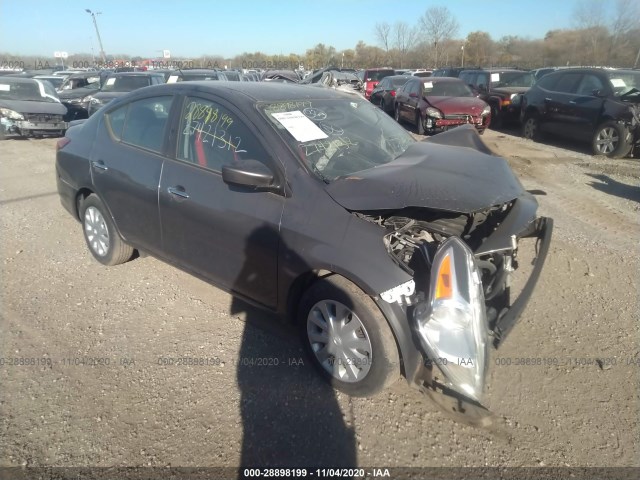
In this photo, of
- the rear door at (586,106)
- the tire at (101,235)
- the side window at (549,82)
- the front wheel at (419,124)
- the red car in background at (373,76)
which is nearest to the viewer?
the tire at (101,235)

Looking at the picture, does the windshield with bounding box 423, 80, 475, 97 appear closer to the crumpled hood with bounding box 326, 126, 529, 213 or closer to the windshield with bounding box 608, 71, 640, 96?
the windshield with bounding box 608, 71, 640, 96

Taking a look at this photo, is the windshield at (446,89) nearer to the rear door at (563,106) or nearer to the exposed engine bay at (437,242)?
the rear door at (563,106)

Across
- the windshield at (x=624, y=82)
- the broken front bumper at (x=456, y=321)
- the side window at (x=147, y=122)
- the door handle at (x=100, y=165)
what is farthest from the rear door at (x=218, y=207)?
the windshield at (x=624, y=82)

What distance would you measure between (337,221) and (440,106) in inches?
364

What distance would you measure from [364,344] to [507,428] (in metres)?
0.90

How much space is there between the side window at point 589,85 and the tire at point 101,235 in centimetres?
969

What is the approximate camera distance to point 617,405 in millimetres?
2482

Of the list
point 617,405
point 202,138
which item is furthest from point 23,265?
point 617,405

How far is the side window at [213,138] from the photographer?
274 centimetres

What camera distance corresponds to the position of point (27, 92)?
11125 millimetres

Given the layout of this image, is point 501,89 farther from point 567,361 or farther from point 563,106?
point 567,361

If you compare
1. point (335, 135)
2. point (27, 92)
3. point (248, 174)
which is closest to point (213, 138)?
point (248, 174)

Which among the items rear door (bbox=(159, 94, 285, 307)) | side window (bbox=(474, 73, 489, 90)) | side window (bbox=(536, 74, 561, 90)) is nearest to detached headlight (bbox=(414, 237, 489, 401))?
rear door (bbox=(159, 94, 285, 307))

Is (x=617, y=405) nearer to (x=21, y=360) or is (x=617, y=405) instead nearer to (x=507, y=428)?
(x=507, y=428)
